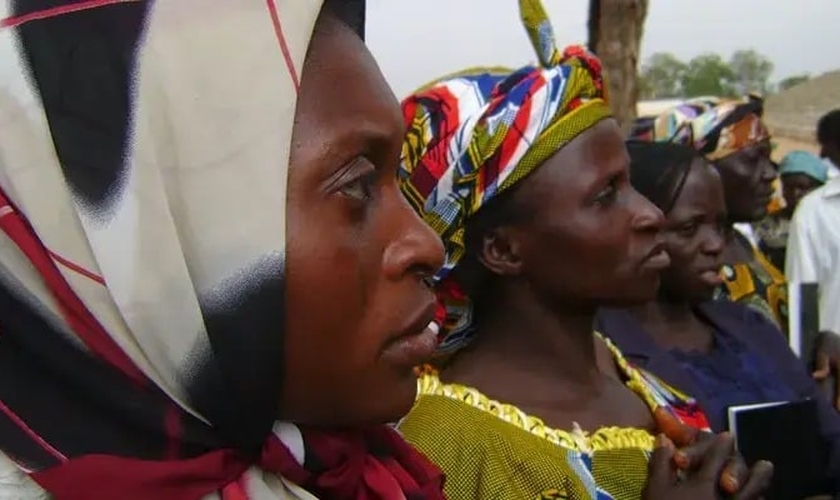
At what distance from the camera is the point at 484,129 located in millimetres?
1913

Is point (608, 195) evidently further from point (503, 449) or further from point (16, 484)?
point (16, 484)

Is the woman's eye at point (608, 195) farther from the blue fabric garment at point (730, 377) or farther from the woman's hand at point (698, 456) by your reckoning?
the blue fabric garment at point (730, 377)

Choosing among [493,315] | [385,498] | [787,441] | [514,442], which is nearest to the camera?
A: [385,498]

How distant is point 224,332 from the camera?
100cm

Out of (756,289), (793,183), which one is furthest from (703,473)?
(793,183)

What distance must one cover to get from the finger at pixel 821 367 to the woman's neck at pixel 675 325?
65cm

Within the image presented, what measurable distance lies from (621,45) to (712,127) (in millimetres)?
2575

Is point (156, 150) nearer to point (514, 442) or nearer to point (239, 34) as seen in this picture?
point (239, 34)

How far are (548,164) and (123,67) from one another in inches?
44.5

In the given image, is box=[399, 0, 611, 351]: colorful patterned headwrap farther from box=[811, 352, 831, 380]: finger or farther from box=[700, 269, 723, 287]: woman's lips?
box=[811, 352, 831, 380]: finger

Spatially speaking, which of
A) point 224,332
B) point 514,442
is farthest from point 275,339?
point 514,442

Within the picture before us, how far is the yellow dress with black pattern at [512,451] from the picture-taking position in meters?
1.74

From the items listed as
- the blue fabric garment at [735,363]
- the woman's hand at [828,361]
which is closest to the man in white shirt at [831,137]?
the woman's hand at [828,361]

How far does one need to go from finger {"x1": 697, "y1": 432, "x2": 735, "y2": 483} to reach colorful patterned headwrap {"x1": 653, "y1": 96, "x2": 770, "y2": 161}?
232 centimetres
